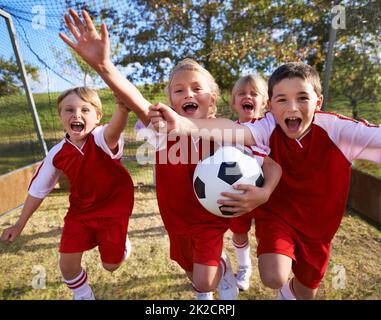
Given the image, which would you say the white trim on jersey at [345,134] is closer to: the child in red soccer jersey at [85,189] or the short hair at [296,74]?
the short hair at [296,74]

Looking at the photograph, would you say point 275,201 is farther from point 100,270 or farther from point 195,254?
point 100,270

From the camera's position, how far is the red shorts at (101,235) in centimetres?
235

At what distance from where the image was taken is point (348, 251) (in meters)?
3.23

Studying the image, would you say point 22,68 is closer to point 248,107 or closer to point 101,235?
point 101,235

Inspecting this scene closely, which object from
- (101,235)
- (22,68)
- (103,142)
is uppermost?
(22,68)

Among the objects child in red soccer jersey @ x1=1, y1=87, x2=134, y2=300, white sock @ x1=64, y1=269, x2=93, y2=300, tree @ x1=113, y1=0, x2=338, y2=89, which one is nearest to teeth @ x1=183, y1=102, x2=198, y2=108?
child in red soccer jersey @ x1=1, y1=87, x2=134, y2=300

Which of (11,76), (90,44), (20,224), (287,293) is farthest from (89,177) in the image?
(11,76)

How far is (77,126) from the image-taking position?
Result: 2.33 m

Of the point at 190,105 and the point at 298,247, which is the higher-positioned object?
the point at 190,105

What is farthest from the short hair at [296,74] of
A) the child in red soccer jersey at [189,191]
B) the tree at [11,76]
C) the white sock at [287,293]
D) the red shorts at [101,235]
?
the tree at [11,76]

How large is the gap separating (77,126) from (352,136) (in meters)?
1.87

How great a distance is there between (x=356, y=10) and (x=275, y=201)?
3.59m

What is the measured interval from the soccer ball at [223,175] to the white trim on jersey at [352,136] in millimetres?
510

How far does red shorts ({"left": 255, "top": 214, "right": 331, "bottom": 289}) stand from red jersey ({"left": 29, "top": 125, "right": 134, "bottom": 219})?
1112 mm
